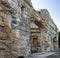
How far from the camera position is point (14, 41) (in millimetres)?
5000

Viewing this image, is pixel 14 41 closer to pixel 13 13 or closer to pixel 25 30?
pixel 13 13

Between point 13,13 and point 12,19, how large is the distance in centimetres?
16

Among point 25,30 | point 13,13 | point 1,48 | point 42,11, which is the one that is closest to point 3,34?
point 1,48

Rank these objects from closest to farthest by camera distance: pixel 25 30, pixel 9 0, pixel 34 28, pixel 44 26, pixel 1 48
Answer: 1. pixel 1 48
2. pixel 9 0
3. pixel 25 30
4. pixel 44 26
5. pixel 34 28

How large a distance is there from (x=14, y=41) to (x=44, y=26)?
8254mm

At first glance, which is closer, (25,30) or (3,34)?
(3,34)

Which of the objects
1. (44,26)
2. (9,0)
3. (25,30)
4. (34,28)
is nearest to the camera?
(9,0)

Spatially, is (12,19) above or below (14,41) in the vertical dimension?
above

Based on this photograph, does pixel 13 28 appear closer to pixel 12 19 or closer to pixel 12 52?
pixel 12 19

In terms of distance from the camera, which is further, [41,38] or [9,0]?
[41,38]

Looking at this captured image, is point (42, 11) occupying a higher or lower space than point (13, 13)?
higher

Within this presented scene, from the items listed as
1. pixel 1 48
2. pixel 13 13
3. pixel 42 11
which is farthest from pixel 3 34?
pixel 42 11

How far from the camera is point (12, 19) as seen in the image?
5.05 m

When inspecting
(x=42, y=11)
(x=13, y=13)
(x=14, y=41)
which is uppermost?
(x=42, y=11)
